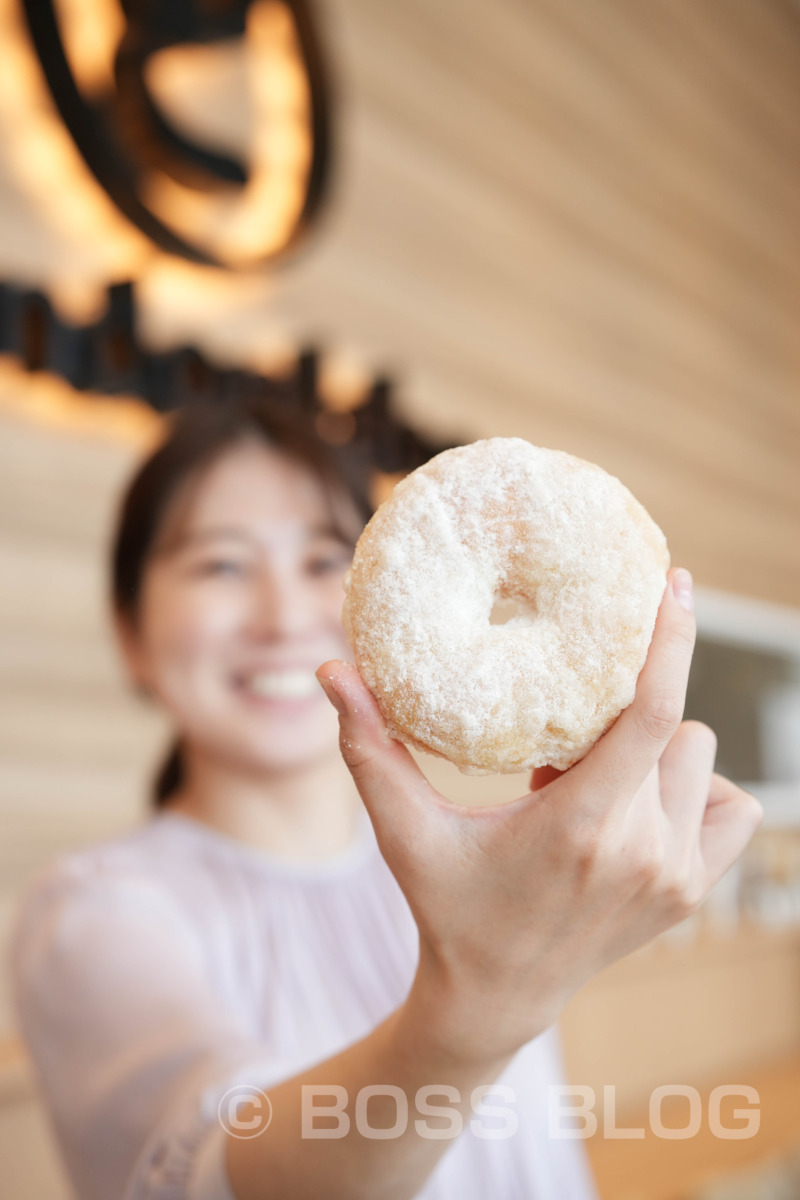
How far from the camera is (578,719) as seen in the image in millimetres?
455

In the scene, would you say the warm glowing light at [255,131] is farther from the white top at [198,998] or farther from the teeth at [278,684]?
the white top at [198,998]

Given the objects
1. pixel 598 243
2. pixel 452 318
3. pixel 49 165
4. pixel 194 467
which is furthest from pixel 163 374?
pixel 598 243

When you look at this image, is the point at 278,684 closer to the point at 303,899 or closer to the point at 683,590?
the point at 303,899

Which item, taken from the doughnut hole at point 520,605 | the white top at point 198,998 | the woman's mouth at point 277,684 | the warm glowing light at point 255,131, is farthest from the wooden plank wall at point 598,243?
the doughnut hole at point 520,605

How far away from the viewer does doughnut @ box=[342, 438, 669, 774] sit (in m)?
0.46

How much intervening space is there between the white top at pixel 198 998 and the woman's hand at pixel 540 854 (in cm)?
24

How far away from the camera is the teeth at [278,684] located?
3.38ft

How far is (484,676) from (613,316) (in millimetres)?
2626

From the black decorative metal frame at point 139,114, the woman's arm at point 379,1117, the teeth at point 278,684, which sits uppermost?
the black decorative metal frame at point 139,114

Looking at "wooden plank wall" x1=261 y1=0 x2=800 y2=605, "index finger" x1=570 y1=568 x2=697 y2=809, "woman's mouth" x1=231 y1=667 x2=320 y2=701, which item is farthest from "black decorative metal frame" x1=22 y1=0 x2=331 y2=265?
"index finger" x1=570 y1=568 x2=697 y2=809

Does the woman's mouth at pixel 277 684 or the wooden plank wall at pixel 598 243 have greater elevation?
the wooden plank wall at pixel 598 243

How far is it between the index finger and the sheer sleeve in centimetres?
36

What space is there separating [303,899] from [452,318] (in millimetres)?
1608

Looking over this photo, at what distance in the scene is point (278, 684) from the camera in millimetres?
1030
